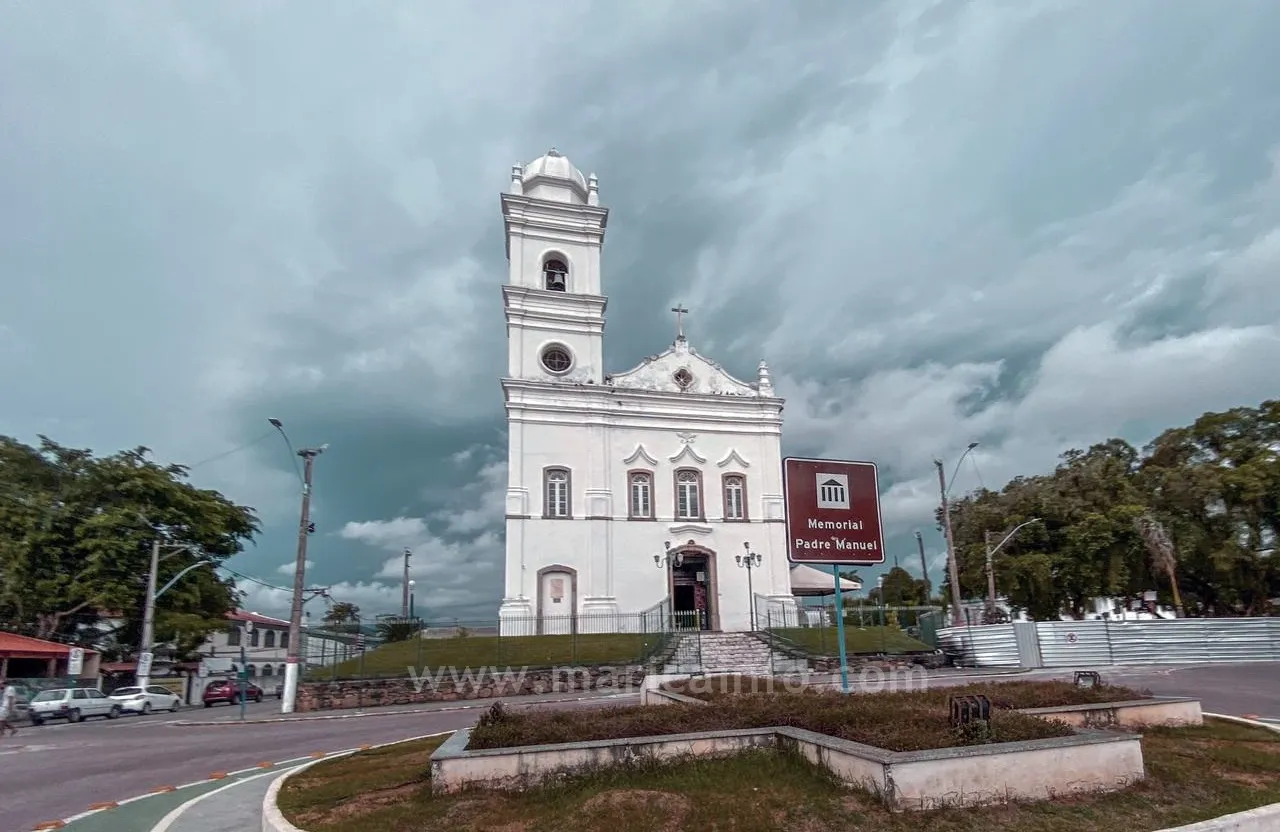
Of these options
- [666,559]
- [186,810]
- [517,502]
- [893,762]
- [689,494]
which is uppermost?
[689,494]

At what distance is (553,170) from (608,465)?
48.2ft

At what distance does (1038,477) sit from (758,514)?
648 inches

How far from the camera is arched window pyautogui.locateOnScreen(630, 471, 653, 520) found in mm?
34147

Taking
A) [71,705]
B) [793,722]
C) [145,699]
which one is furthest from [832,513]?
[145,699]

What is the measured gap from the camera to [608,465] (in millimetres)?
34188

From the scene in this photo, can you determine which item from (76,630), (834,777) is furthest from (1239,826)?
(76,630)

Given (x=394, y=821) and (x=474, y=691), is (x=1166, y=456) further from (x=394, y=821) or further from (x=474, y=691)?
(x=394, y=821)

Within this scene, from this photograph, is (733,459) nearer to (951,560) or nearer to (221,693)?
(951,560)

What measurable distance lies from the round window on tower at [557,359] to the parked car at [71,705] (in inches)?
783

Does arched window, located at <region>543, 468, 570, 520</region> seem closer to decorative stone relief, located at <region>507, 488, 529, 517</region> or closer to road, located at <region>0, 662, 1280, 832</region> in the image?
decorative stone relief, located at <region>507, 488, 529, 517</region>

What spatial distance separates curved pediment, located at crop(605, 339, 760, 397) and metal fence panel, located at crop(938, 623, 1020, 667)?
552 inches

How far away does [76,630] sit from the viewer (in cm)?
3362

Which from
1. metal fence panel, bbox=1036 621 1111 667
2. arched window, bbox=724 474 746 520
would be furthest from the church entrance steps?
metal fence panel, bbox=1036 621 1111 667

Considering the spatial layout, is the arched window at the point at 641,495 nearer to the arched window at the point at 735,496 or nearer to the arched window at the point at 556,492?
the arched window at the point at 556,492
